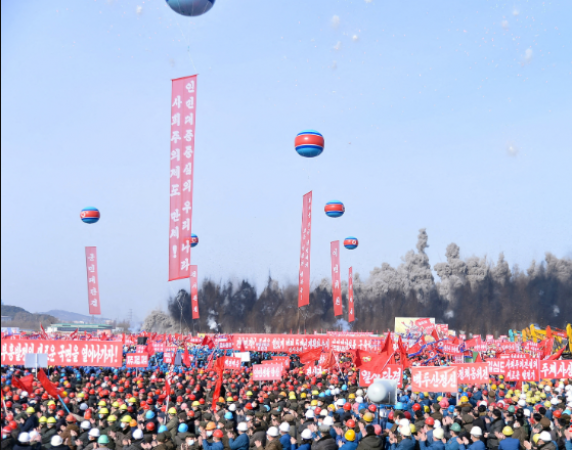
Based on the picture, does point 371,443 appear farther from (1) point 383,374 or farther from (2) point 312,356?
(2) point 312,356

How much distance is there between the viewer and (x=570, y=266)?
8881 centimetres

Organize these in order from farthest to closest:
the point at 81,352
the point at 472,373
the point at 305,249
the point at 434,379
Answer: the point at 305,249 < the point at 81,352 < the point at 472,373 < the point at 434,379

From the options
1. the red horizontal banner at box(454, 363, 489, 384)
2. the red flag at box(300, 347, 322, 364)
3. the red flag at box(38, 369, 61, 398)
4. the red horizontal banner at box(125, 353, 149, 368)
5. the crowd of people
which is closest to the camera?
the crowd of people

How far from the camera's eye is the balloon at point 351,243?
2544 inches

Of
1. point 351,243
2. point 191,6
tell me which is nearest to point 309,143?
point 191,6

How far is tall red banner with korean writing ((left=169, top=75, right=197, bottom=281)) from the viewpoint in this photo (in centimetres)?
1691

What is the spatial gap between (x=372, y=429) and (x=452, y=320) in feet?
288

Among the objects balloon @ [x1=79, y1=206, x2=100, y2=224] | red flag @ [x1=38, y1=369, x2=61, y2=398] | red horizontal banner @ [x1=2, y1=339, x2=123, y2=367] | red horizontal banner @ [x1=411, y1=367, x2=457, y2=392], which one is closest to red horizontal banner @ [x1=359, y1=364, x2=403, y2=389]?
red horizontal banner @ [x1=411, y1=367, x2=457, y2=392]

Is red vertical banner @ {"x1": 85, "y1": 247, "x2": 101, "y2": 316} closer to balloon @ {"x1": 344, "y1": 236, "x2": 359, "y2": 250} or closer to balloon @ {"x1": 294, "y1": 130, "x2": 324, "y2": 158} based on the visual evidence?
balloon @ {"x1": 294, "y1": 130, "x2": 324, "y2": 158}

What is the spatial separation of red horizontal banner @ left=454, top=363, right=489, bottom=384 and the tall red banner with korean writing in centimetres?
874

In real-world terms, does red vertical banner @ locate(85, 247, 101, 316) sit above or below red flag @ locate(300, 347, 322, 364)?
above

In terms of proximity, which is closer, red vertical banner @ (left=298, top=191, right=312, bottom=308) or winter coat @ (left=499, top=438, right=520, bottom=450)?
winter coat @ (left=499, top=438, right=520, bottom=450)

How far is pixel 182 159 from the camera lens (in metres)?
17.3

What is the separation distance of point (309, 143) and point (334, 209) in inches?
627
